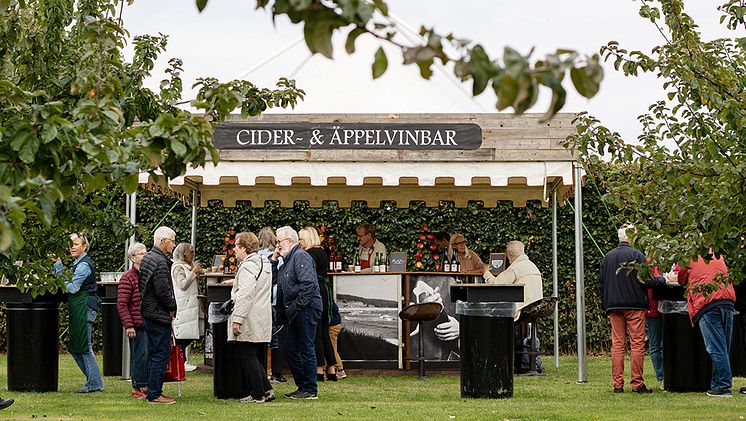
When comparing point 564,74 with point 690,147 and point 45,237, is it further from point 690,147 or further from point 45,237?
point 45,237

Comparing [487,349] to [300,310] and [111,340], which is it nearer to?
[300,310]

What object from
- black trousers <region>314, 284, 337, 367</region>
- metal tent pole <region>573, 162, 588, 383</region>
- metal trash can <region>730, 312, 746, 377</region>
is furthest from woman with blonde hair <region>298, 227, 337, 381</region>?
metal trash can <region>730, 312, 746, 377</region>

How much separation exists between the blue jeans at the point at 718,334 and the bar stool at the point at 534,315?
2.72 m

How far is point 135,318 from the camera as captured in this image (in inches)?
388

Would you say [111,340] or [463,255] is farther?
[463,255]

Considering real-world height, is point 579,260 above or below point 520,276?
above

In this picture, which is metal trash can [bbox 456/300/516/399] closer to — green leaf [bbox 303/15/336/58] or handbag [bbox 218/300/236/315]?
handbag [bbox 218/300/236/315]

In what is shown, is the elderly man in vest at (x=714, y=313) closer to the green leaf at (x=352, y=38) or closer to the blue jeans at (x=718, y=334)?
the blue jeans at (x=718, y=334)

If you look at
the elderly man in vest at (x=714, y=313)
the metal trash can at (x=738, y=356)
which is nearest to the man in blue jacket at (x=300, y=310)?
the elderly man in vest at (x=714, y=313)

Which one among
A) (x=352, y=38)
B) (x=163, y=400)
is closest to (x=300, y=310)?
(x=163, y=400)

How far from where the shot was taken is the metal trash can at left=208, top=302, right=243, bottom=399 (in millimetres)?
9938

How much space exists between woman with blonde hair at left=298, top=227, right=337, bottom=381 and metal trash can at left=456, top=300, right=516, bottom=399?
2.22 meters

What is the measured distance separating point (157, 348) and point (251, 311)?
87cm

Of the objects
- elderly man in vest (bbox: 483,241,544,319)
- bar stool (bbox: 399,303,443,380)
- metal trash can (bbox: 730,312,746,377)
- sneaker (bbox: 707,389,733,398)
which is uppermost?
elderly man in vest (bbox: 483,241,544,319)
